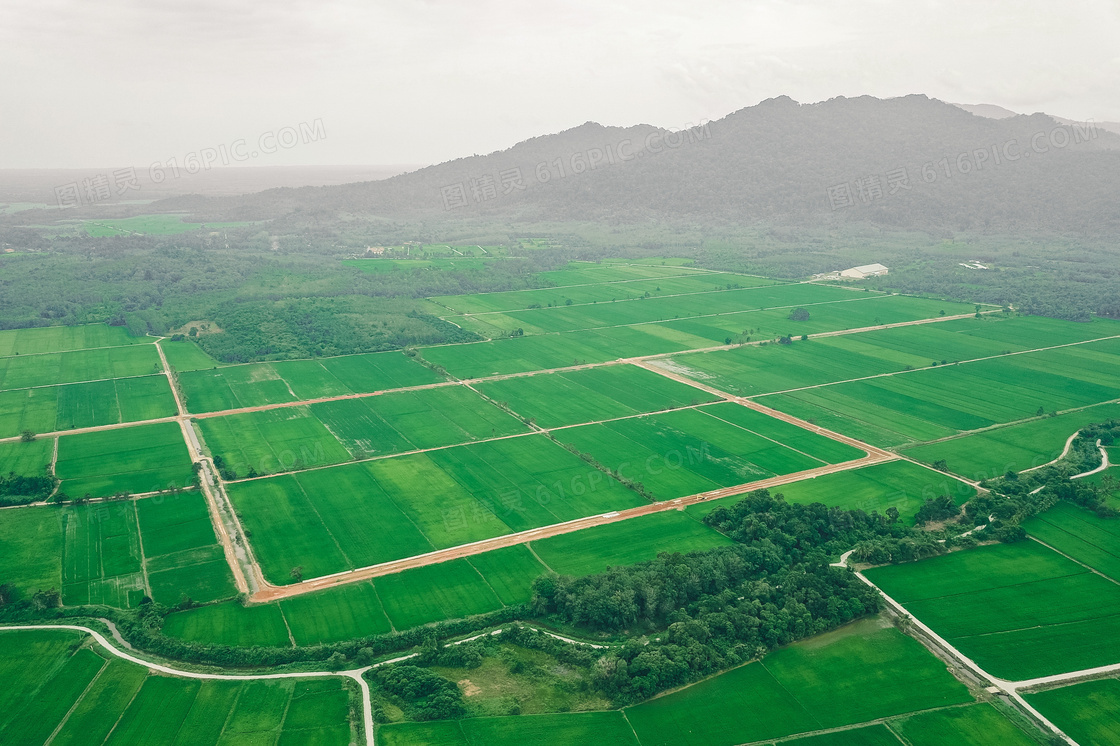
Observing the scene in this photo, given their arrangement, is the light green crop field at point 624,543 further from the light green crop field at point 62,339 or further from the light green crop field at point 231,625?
the light green crop field at point 62,339

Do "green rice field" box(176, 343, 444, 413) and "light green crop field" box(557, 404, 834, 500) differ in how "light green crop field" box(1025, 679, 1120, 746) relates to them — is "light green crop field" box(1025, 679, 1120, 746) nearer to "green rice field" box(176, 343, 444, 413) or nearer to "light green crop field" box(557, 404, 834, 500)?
"light green crop field" box(557, 404, 834, 500)

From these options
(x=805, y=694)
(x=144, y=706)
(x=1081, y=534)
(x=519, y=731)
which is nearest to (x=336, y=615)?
(x=144, y=706)

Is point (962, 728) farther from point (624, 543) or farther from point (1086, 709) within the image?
point (624, 543)

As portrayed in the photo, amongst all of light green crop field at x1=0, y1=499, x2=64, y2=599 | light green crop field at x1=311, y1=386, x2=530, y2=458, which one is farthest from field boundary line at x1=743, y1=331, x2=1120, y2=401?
light green crop field at x1=0, y1=499, x2=64, y2=599

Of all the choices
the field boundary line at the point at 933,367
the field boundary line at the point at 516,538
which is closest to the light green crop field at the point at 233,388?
the field boundary line at the point at 516,538

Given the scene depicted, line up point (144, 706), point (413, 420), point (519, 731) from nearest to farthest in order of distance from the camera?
point (519, 731)
point (144, 706)
point (413, 420)

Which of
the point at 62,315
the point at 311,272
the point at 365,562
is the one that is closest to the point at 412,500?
the point at 365,562

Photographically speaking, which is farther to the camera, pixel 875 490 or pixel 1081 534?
pixel 875 490

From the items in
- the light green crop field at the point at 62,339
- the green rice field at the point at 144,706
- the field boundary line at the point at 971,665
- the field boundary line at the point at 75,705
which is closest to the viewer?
the field boundary line at the point at 75,705
